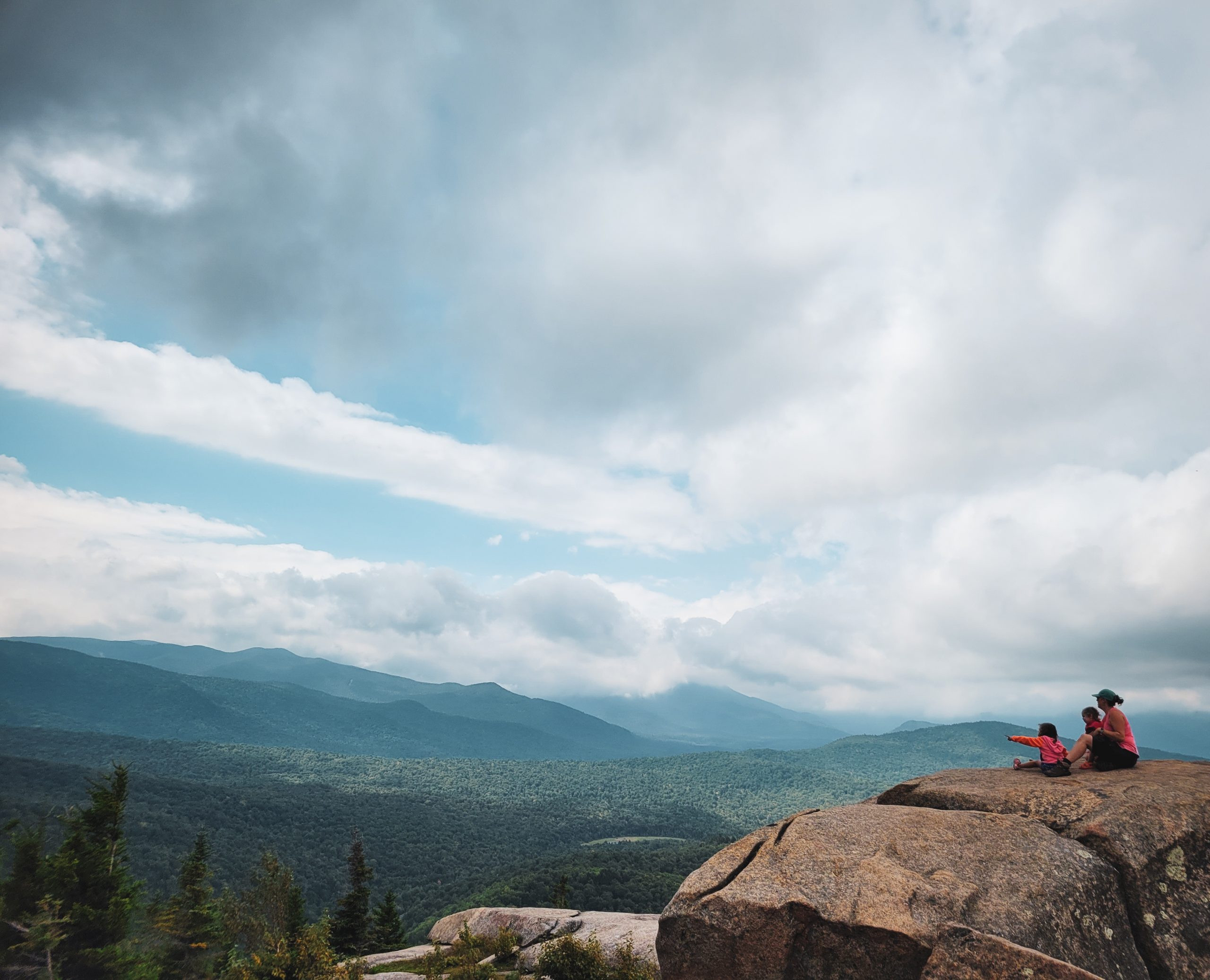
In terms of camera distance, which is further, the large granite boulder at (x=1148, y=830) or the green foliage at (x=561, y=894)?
the green foliage at (x=561, y=894)

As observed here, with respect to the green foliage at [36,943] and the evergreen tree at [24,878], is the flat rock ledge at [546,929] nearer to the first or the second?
the green foliage at [36,943]

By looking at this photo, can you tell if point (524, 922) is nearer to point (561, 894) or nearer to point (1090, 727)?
point (1090, 727)

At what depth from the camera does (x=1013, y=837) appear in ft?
44.1

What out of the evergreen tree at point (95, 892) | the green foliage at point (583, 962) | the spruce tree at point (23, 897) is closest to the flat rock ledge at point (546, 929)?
the green foliage at point (583, 962)

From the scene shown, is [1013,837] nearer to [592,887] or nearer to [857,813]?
[857,813]

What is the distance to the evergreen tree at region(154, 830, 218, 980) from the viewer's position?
182ft

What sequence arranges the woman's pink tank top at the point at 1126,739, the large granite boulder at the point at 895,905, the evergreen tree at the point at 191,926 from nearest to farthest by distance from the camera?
1. the large granite boulder at the point at 895,905
2. the woman's pink tank top at the point at 1126,739
3. the evergreen tree at the point at 191,926

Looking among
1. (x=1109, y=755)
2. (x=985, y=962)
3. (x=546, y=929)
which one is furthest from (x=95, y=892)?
(x=1109, y=755)

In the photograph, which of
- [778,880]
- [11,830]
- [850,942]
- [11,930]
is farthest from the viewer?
[11,830]

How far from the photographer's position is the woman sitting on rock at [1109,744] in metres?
16.4

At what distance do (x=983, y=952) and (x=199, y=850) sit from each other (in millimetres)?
83205

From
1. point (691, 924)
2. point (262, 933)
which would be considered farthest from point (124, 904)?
point (691, 924)

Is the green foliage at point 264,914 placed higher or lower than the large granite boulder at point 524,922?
lower

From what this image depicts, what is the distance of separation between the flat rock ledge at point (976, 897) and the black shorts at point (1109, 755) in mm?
1344
